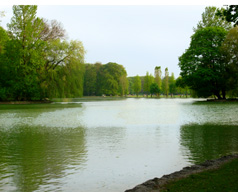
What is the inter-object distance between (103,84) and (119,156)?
105 metres

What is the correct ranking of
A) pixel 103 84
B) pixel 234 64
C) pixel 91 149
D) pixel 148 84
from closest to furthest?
pixel 91 149, pixel 234 64, pixel 103 84, pixel 148 84

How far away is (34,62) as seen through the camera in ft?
158

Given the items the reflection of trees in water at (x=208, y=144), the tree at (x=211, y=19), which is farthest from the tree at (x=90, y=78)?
the reflection of trees in water at (x=208, y=144)

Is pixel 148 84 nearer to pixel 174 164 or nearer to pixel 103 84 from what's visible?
pixel 103 84

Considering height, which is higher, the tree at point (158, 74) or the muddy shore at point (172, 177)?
the tree at point (158, 74)

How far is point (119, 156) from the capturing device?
358 inches

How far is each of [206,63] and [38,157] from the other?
51143mm

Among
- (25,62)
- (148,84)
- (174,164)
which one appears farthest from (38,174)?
(148,84)

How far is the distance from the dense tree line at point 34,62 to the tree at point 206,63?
2229 cm

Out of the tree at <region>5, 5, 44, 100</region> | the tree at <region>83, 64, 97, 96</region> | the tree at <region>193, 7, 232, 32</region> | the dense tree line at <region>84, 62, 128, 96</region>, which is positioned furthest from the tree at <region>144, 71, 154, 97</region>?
the tree at <region>5, 5, 44, 100</region>

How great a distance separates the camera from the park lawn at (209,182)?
5059 mm

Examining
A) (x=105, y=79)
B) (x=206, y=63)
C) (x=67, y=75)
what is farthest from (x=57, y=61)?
(x=105, y=79)

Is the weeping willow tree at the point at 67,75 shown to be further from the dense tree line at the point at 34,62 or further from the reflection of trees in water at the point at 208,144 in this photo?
the reflection of trees in water at the point at 208,144

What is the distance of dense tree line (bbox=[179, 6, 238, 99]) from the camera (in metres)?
49.1
